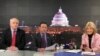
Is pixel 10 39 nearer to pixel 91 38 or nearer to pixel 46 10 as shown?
pixel 91 38

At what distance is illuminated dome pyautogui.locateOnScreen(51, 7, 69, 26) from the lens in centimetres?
576

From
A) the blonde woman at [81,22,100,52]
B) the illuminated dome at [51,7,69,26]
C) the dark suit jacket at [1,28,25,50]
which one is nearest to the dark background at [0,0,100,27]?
the illuminated dome at [51,7,69,26]

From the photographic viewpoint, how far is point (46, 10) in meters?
5.99

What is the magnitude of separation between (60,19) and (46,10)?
45cm

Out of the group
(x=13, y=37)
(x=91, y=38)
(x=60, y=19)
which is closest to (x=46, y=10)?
(x=60, y=19)

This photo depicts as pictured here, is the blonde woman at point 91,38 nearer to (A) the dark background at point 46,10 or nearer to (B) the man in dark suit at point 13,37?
(B) the man in dark suit at point 13,37

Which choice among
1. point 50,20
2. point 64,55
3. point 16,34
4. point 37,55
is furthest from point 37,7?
point 64,55

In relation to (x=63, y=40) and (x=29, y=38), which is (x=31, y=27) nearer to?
(x=29, y=38)

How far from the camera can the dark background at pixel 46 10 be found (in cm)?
589

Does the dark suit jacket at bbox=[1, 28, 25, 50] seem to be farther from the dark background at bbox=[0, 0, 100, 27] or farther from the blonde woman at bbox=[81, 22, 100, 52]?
the dark background at bbox=[0, 0, 100, 27]

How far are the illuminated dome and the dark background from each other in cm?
7

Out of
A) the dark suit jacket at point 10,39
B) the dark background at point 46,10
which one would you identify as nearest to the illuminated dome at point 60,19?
the dark background at point 46,10

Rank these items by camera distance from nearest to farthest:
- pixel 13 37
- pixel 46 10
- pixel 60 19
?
pixel 13 37 → pixel 60 19 → pixel 46 10

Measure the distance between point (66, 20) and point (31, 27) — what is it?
76 centimetres
